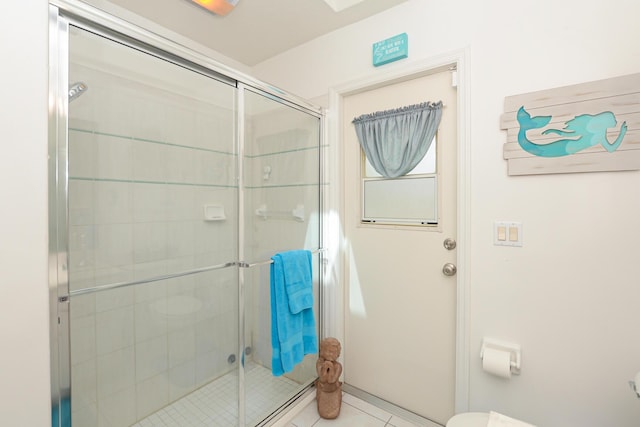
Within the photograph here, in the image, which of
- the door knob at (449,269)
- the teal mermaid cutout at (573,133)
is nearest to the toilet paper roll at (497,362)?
the door knob at (449,269)

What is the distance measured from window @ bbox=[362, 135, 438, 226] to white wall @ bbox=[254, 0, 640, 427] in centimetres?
25

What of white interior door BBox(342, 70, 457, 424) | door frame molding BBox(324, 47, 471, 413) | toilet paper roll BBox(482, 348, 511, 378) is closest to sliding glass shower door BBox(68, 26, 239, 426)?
door frame molding BBox(324, 47, 471, 413)

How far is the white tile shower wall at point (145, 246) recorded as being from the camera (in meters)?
1.09

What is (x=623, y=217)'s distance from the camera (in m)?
1.13

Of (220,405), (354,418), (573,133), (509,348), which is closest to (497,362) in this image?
(509,348)

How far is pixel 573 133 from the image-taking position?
3.92ft

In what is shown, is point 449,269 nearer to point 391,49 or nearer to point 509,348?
point 509,348

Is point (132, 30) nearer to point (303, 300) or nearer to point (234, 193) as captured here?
point (234, 193)

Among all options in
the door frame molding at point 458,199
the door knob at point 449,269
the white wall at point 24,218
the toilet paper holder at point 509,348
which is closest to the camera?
the white wall at point 24,218

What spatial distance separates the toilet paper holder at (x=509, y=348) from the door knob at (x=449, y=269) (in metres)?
0.34

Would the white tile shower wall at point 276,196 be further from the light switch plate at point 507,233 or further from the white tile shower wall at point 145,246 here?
the light switch plate at point 507,233

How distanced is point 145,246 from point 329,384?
1.28 m

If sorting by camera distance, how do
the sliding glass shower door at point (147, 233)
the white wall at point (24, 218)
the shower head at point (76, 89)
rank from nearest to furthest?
the white wall at point (24, 218)
the shower head at point (76, 89)
the sliding glass shower door at point (147, 233)

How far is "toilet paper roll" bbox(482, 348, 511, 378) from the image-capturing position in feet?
4.17
